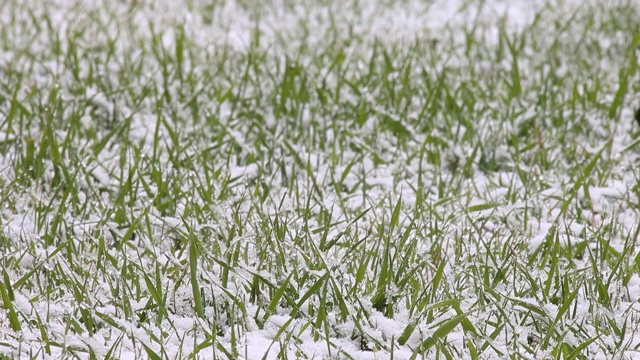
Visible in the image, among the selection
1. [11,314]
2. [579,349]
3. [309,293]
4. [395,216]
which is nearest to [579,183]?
[395,216]

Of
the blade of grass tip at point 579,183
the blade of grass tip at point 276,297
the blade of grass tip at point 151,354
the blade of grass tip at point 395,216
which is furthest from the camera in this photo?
the blade of grass tip at point 579,183

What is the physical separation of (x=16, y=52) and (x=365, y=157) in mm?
1867

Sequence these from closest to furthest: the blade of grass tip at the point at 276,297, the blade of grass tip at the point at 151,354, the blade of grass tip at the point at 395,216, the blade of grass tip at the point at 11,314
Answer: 1. the blade of grass tip at the point at 151,354
2. the blade of grass tip at the point at 11,314
3. the blade of grass tip at the point at 276,297
4. the blade of grass tip at the point at 395,216

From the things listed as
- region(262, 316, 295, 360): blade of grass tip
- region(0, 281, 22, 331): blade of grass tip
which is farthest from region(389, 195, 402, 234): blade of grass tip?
region(0, 281, 22, 331): blade of grass tip

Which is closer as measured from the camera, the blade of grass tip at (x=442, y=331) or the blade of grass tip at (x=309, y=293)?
the blade of grass tip at (x=442, y=331)

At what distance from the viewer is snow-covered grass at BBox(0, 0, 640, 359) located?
1855mm

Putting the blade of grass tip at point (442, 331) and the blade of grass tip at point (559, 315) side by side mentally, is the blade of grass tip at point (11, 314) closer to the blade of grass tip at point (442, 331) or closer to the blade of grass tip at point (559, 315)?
the blade of grass tip at point (442, 331)

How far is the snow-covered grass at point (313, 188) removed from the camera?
1855 millimetres

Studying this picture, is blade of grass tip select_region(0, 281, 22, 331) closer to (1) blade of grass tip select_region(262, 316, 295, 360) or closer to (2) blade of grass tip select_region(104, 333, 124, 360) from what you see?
(2) blade of grass tip select_region(104, 333, 124, 360)

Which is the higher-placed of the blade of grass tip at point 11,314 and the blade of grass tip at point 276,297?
the blade of grass tip at point 276,297

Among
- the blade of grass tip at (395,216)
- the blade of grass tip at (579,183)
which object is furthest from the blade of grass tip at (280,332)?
the blade of grass tip at (579,183)

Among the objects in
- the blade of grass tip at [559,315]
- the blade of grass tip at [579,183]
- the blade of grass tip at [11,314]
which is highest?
the blade of grass tip at [579,183]

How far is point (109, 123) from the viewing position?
3.29 metres

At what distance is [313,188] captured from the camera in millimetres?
2674
